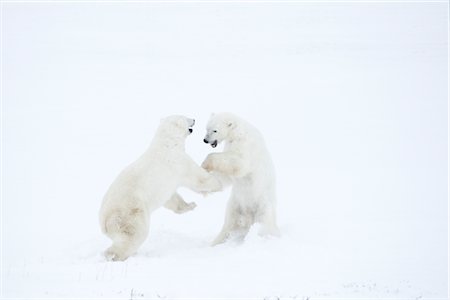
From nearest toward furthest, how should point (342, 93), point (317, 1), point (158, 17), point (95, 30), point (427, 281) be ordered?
point (427, 281) < point (342, 93) < point (95, 30) < point (158, 17) < point (317, 1)

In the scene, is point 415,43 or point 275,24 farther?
point 275,24

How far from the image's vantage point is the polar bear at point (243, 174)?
7461 mm

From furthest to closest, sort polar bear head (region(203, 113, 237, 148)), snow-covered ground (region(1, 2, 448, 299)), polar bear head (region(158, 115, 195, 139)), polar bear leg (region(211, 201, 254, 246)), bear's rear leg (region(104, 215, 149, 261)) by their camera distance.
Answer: polar bear leg (region(211, 201, 254, 246)) → polar bear head (region(203, 113, 237, 148)) → polar bear head (region(158, 115, 195, 139)) → bear's rear leg (region(104, 215, 149, 261)) → snow-covered ground (region(1, 2, 448, 299))

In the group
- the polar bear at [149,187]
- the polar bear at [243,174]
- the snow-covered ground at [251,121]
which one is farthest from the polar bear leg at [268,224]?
the polar bear at [149,187]

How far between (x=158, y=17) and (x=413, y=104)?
19279 mm

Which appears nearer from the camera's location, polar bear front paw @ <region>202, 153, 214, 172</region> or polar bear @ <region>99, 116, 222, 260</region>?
polar bear @ <region>99, 116, 222, 260</region>

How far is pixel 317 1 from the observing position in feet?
125

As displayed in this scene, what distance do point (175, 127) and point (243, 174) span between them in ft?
3.05

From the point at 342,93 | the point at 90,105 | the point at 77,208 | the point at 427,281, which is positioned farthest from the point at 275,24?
the point at 427,281

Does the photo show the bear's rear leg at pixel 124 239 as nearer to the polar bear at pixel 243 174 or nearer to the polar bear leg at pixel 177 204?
the polar bear leg at pixel 177 204

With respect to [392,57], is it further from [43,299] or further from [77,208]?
[43,299]

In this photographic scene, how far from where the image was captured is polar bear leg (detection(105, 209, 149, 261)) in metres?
6.48

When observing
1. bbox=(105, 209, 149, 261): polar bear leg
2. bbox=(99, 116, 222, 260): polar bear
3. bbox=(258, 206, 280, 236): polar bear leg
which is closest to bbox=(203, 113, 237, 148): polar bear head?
bbox=(99, 116, 222, 260): polar bear

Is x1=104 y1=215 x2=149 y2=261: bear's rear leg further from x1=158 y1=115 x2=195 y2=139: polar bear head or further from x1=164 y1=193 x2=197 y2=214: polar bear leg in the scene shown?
x1=158 y1=115 x2=195 y2=139: polar bear head
